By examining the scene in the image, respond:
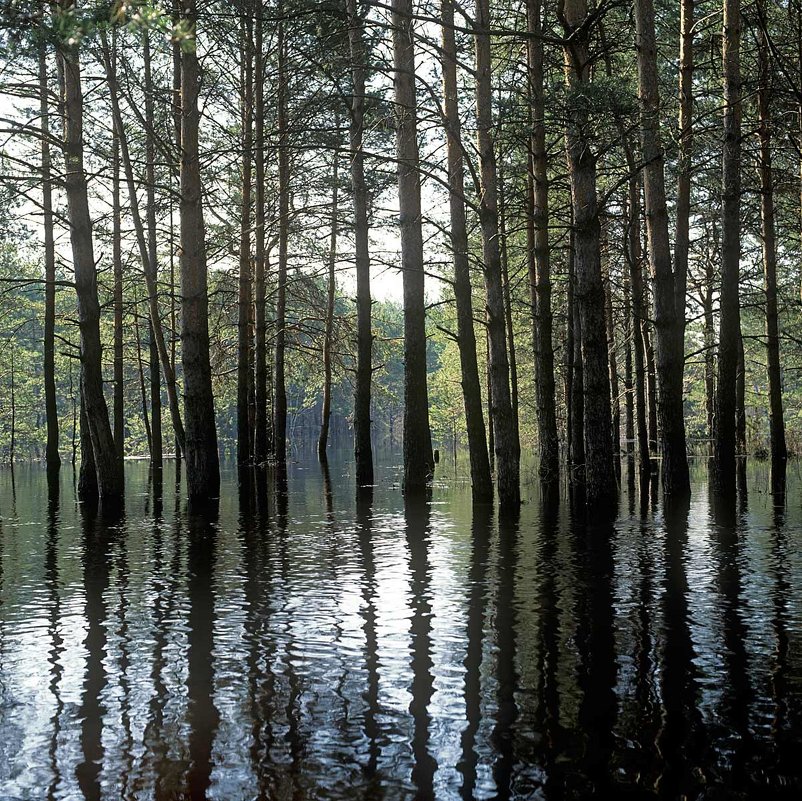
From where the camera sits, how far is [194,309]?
54.1 ft

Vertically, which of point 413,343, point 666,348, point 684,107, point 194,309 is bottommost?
point 666,348

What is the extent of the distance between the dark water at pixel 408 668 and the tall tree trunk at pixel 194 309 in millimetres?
5032

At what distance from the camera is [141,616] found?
25.0 ft

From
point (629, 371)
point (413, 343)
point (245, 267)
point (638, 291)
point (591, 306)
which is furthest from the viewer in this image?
point (629, 371)

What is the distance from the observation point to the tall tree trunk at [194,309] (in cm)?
1633

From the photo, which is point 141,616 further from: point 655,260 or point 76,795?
point 655,260

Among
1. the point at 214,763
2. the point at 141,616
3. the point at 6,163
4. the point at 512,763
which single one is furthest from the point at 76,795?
the point at 6,163

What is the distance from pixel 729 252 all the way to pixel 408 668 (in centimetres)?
1372

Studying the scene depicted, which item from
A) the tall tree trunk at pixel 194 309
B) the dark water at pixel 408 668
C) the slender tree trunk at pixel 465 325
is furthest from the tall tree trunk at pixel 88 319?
the slender tree trunk at pixel 465 325

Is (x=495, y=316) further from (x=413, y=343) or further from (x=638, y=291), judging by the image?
(x=638, y=291)

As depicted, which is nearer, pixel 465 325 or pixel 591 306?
pixel 591 306

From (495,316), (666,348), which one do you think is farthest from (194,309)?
(666,348)

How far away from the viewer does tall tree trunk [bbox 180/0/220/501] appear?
643 inches

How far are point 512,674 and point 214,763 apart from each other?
2.07 meters
